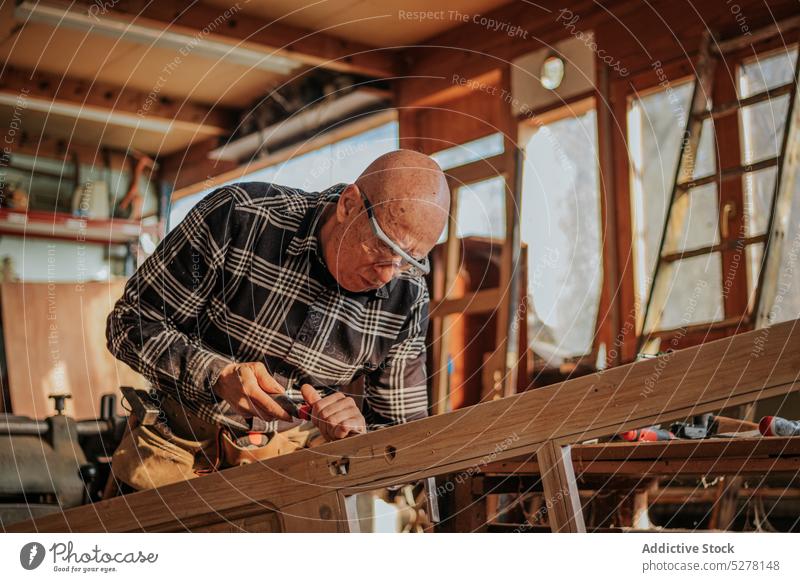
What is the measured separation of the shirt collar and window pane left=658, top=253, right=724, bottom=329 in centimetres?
99

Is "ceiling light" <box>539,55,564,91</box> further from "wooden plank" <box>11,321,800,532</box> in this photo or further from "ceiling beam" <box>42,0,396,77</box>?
"wooden plank" <box>11,321,800,532</box>

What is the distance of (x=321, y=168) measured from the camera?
154 centimetres

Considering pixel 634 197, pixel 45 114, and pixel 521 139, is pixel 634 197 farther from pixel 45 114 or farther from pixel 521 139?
pixel 45 114

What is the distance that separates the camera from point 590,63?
8.02 ft

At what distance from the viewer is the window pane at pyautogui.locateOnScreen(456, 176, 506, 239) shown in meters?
2.14

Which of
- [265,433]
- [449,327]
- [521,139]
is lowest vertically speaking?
[265,433]

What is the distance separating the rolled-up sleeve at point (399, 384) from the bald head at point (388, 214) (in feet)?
0.40

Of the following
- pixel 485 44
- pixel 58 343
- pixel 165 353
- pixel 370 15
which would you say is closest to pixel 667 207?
pixel 485 44

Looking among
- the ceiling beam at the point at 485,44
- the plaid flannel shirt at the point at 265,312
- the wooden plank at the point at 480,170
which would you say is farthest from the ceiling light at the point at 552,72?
the plaid flannel shirt at the point at 265,312

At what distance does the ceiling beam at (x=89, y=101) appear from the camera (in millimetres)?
2785

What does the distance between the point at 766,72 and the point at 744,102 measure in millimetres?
→ 102

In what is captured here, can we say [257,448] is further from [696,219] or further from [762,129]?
[762,129]
